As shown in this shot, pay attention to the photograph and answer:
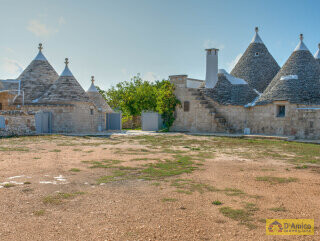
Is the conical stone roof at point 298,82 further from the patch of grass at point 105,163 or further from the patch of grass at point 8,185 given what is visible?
the patch of grass at point 8,185

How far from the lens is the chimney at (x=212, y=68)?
23.7 m

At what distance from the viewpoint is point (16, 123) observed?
58.9 feet

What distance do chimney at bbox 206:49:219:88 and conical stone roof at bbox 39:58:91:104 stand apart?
9984mm

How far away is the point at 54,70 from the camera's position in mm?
25641

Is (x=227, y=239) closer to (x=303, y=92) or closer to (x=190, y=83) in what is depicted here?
(x=303, y=92)

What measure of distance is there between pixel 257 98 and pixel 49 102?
1578 centimetres

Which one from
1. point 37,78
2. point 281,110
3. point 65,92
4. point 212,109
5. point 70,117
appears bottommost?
point 70,117

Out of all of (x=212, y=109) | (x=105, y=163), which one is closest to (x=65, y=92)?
(x=212, y=109)

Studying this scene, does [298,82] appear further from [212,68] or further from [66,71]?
[66,71]

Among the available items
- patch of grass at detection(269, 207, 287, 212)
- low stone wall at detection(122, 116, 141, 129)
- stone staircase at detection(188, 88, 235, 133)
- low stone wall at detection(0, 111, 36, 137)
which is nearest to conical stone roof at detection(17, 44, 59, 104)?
low stone wall at detection(0, 111, 36, 137)

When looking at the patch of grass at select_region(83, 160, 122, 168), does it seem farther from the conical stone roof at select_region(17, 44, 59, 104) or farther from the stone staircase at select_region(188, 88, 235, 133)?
the conical stone roof at select_region(17, 44, 59, 104)

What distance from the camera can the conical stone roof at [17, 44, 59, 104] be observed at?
2295 centimetres

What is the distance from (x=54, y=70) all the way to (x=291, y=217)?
25.1 m

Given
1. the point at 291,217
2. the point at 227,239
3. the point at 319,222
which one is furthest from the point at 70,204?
the point at 319,222
